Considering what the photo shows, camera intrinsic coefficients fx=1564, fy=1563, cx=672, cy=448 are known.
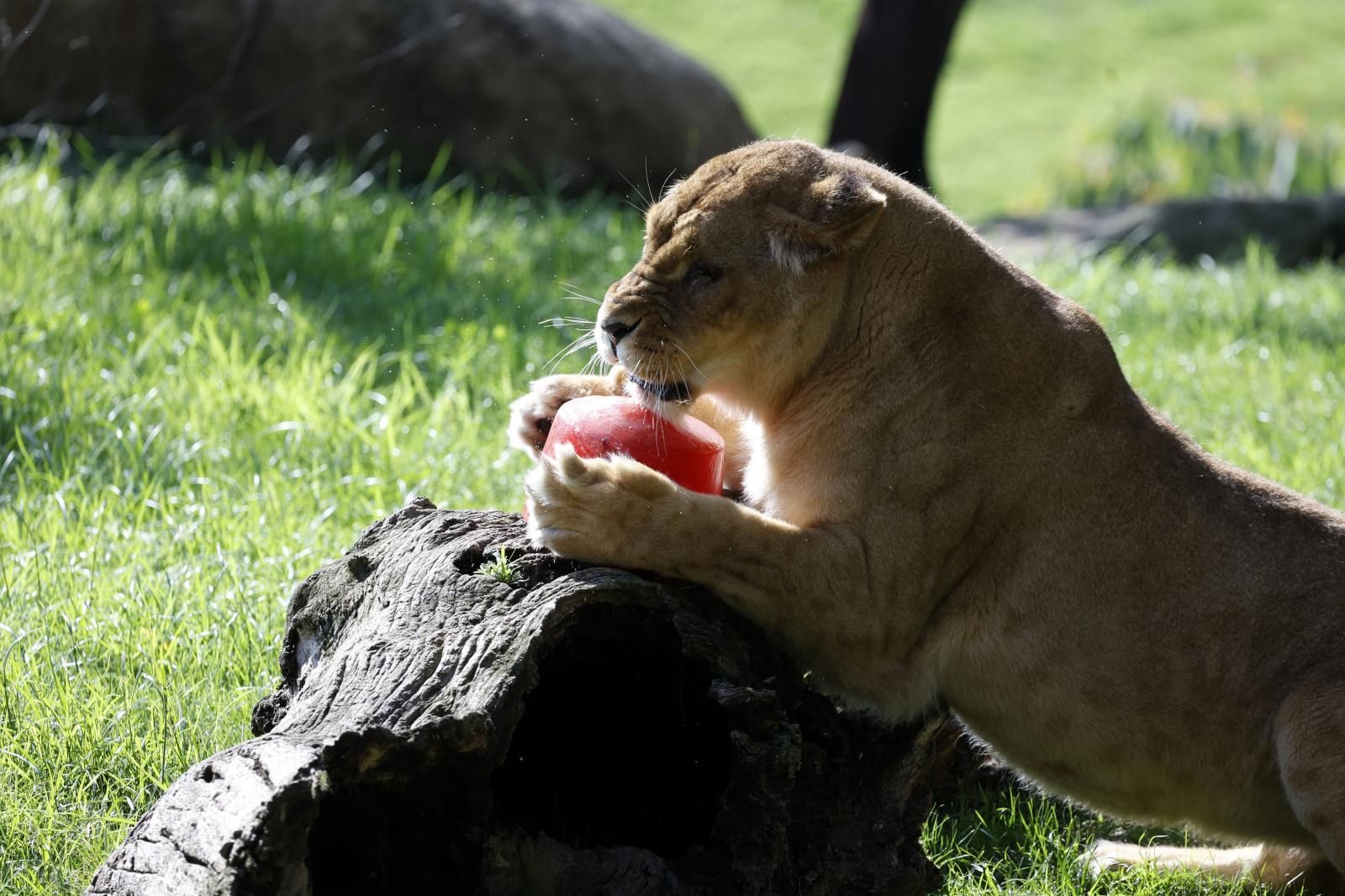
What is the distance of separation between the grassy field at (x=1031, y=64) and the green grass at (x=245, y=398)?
10.2 m

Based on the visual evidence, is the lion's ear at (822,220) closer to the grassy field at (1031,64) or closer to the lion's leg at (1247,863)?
the lion's leg at (1247,863)

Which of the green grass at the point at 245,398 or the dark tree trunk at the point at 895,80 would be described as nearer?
the green grass at the point at 245,398

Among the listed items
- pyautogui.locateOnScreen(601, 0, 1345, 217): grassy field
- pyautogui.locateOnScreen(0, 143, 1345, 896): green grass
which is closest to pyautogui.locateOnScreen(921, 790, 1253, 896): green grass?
pyautogui.locateOnScreen(0, 143, 1345, 896): green grass

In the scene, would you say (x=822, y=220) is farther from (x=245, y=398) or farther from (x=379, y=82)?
(x=379, y=82)

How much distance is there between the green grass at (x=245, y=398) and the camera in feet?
13.4

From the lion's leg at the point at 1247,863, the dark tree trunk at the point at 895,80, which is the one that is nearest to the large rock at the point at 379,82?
the dark tree trunk at the point at 895,80

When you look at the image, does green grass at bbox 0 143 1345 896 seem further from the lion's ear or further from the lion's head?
the lion's ear

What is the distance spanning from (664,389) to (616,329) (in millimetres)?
189

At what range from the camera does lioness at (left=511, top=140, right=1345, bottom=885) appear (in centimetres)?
372

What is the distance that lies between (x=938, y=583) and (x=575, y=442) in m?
0.94

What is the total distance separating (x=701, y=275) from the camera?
12.5ft

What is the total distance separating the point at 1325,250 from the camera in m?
11.1

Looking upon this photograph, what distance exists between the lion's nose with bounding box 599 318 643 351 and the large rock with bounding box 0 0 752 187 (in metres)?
6.56

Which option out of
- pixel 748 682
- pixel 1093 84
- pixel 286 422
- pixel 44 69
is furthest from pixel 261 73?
pixel 1093 84
